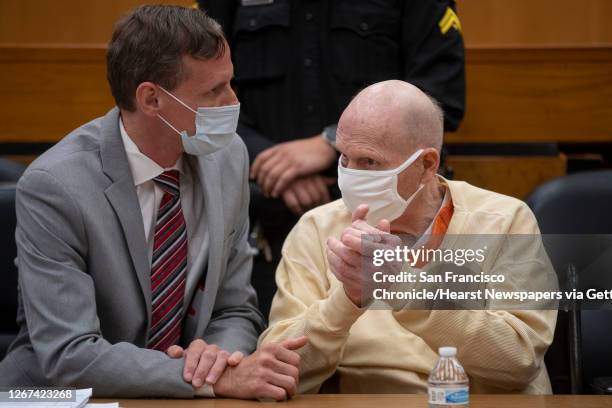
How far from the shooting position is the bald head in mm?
2682

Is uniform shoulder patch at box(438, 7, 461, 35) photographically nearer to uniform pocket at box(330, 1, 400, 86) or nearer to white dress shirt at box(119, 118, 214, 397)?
uniform pocket at box(330, 1, 400, 86)

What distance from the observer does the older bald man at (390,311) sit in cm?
252

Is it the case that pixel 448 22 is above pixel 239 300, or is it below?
above

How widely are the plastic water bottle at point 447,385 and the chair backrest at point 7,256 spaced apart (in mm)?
1510

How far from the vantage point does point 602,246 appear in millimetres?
2916

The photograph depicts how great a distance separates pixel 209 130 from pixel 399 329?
2.30ft

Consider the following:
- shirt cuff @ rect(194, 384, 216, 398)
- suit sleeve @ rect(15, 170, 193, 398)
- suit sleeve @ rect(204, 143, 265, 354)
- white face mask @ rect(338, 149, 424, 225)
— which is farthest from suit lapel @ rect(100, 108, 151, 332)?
white face mask @ rect(338, 149, 424, 225)

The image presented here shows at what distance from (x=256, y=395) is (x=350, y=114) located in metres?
0.76

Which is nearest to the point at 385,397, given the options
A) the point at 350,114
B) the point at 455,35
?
the point at 350,114


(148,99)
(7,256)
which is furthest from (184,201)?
(7,256)

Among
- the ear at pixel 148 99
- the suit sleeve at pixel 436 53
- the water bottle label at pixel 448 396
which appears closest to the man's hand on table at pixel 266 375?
the water bottle label at pixel 448 396

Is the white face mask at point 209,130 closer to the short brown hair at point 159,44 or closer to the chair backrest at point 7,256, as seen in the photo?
the short brown hair at point 159,44

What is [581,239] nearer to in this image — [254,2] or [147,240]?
[147,240]

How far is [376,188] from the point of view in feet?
8.87
